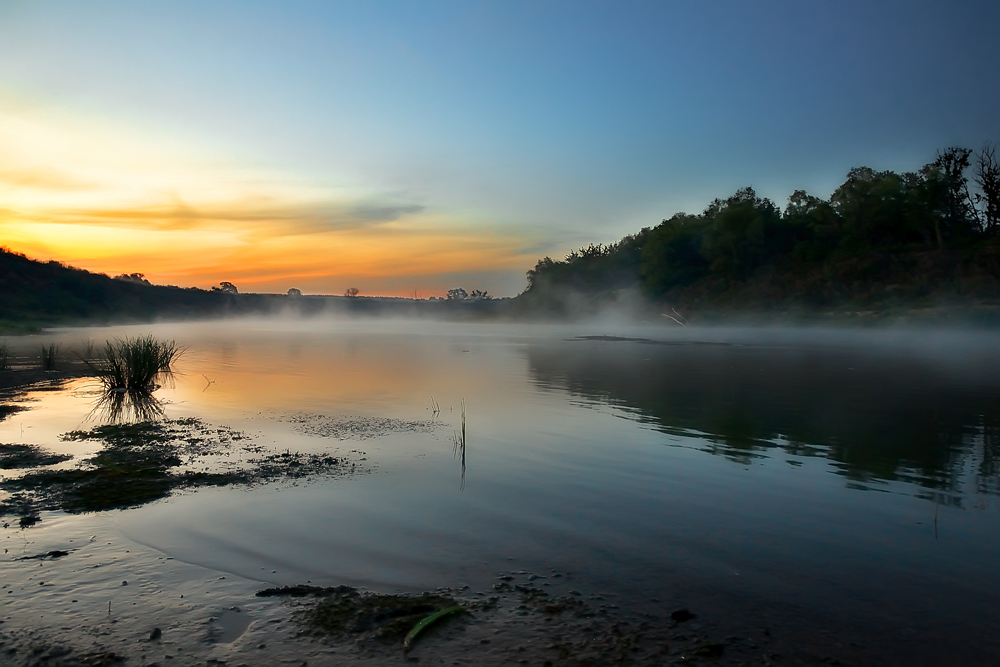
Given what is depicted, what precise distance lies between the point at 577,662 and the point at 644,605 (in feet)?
4.20

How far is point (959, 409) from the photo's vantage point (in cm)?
1855

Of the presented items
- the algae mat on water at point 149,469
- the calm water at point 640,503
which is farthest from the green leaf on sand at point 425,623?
the algae mat on water at point 149,469

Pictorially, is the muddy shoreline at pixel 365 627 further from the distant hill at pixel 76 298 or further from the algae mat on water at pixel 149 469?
the distant hill at pixel 76 298

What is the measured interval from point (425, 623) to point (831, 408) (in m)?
17.0

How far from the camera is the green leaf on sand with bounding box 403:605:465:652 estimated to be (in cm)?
499

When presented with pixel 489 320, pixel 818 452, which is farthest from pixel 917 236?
pixel 818 452

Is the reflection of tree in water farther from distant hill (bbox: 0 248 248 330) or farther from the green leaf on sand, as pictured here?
distant hill (bbox: 0 248 248 330)

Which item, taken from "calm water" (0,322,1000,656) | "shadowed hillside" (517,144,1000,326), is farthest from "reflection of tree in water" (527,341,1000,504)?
"shadowed hillside" (517,144,1000,326)

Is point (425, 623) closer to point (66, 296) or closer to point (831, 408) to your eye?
point (831, 408)

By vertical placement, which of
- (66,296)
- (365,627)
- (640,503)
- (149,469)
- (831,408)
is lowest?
(831,408)

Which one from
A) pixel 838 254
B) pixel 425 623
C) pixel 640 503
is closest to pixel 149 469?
pixel 425 623

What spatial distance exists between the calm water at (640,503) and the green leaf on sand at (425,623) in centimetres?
75

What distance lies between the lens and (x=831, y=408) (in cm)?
1892

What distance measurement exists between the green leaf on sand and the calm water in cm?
75
